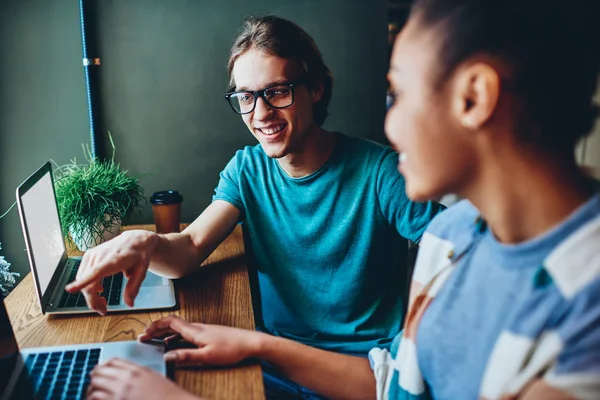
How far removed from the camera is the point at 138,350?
0.98 m

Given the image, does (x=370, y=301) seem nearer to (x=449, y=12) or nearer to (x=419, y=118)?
(x=419, y=118)

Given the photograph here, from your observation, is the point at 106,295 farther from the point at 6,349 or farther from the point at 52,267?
the point at 6,349

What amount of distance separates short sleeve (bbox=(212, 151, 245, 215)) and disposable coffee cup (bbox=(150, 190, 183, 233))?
0.16m

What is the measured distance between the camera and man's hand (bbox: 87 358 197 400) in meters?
0.80

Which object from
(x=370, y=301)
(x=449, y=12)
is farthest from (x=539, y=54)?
(x=370, y=301)

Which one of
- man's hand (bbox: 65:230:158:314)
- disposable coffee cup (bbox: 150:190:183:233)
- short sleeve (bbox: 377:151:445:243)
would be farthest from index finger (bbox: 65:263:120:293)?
short sleeve (bbox: 377:151:445:243)

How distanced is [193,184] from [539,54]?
1.43m

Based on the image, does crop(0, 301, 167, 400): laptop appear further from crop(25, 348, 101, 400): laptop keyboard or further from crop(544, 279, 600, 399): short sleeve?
crop(544, 279, 600, 399): short sleeve

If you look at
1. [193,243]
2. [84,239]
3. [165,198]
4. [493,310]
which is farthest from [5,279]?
[493,310]

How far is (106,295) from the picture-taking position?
1.24 meters

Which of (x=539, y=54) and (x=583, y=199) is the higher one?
(x=539, y=54)

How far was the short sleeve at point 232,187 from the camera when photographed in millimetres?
1526

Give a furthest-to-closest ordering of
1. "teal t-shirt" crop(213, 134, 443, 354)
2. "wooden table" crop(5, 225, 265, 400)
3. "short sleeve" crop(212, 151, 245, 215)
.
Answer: "short sleeve" crop(212, 151, 245, 215) < "teal t-shirt" crop(213, 134, 443, 354) < "wooden table" crop(5, 225, 265, 400)

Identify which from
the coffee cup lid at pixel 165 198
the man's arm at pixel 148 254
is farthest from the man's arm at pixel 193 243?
the coffee cup lid at pixel 165 198
